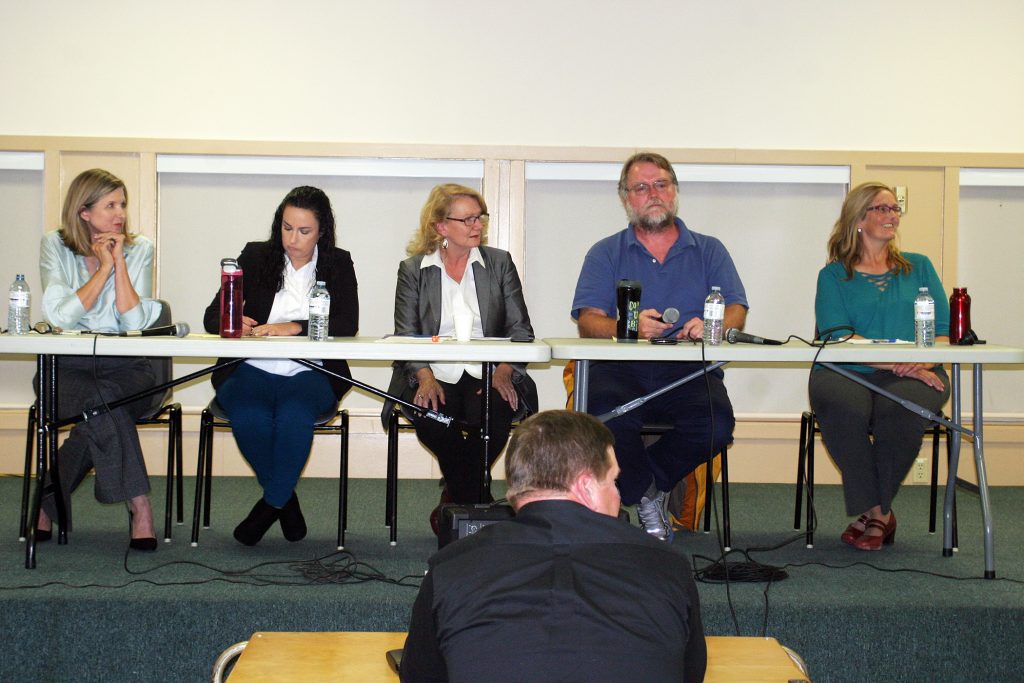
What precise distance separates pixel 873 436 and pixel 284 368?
195 centimetres

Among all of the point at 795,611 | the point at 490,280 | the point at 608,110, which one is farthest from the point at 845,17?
the point at 795,611

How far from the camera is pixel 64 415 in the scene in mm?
3100

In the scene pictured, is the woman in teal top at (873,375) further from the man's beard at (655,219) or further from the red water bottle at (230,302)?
the red water bottle at (230,302)

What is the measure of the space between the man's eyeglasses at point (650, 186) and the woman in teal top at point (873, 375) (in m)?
0.67

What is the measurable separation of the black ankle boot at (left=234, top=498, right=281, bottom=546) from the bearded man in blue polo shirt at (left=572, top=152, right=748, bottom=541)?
3.50 feet

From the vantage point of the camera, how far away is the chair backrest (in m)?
3.28

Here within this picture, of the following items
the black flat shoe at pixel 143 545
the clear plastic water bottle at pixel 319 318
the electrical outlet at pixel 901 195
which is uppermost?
the electrical outlet at pixel 901 195

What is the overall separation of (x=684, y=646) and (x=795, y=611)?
1391 millimetres

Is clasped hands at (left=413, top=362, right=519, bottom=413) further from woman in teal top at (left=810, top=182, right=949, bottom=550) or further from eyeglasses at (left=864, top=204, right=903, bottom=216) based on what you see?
eyeglasses at (left=864, top=204, right=903, bottom=216)

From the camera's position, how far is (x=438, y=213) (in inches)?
138

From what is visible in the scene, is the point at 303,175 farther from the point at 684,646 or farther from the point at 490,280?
the point at 684,646

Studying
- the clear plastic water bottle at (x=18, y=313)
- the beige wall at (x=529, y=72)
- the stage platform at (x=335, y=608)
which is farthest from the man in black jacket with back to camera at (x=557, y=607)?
the beige wall at (x=529, y=72)

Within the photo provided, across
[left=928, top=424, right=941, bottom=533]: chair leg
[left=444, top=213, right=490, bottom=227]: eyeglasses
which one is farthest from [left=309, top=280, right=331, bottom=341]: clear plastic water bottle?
[left=928, top=424, right=941, bottom=533]: chair leg

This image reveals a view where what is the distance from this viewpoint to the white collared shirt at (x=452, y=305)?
3.40m
